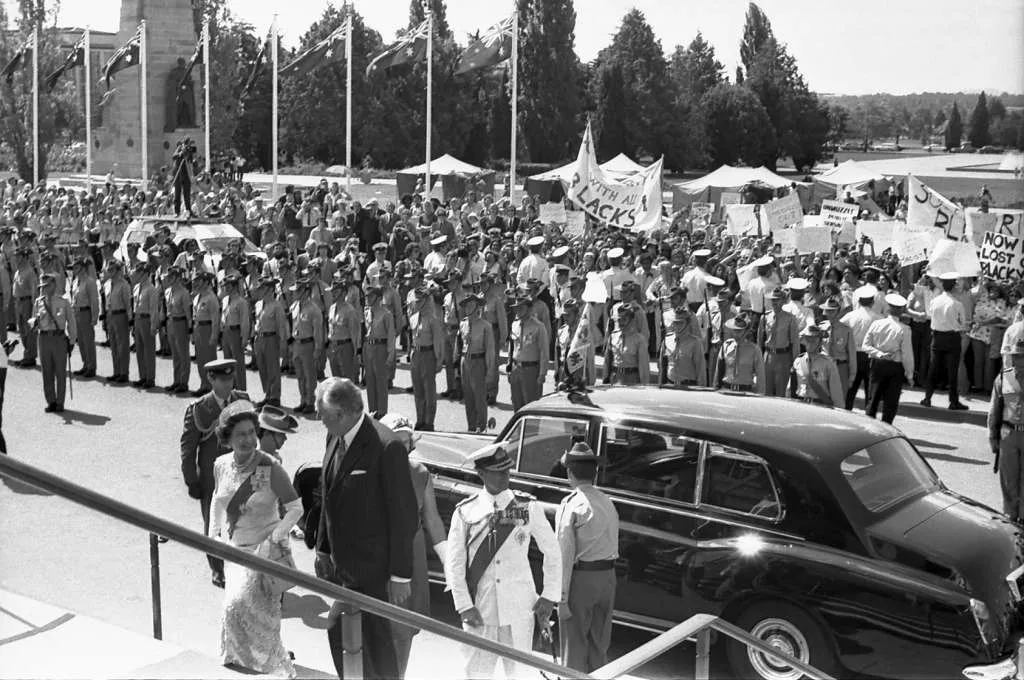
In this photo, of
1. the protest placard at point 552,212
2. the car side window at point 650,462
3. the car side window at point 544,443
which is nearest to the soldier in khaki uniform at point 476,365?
the car side window at point 544,443

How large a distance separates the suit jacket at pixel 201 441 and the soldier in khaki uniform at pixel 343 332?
648 centimetres

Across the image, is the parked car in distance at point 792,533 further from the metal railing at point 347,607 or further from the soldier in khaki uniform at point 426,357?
the soldier in khaki uniform at point 426,357

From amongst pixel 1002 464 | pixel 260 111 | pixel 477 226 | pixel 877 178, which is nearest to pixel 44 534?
pixel 1002 464

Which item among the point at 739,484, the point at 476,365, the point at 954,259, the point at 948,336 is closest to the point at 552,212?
the point at 954,259

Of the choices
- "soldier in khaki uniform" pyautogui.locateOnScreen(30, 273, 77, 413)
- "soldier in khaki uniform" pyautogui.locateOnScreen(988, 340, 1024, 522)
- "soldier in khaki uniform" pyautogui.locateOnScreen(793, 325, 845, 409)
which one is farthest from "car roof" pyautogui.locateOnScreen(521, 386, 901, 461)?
"soldier in khaki uniform" pyautogui.locateOnScreen(30, 273, 77, 413)

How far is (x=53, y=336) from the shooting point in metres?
15.3

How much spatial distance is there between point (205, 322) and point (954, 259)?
373 inches

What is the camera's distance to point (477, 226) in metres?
29.2

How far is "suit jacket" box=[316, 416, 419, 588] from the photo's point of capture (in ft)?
20.0

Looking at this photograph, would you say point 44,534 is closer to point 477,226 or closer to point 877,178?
point 477,226

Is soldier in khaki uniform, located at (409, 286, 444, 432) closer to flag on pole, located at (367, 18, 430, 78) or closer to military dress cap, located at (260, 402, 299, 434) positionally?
military dress cap, located at (260, 402, 299, 434)

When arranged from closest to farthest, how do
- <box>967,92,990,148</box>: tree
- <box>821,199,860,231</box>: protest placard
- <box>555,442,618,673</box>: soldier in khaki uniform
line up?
<box>555,442,618,673</box>: soldier in khaki uniform, <box>821,199,860,231</box>: protest placard, <box>967,92,990,148</box>: tree

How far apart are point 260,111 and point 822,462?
6787 cm

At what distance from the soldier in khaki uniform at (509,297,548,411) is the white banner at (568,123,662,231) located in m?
8.65
